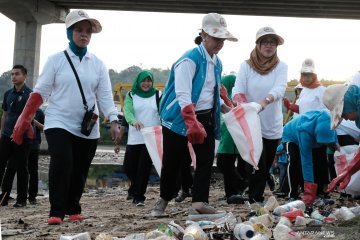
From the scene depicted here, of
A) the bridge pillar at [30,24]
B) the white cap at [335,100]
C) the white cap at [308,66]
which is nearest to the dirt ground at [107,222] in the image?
the white cap at [335,100]

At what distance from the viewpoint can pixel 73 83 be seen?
5.50 meters

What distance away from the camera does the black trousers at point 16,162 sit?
25.8ft

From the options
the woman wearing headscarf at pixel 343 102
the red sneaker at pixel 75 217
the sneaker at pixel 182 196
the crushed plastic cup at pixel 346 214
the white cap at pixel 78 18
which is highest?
the white cap at pixel 78 18

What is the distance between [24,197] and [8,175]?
0.34 m

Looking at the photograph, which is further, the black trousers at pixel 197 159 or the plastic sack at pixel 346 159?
the plastic sack at pixel 346 159

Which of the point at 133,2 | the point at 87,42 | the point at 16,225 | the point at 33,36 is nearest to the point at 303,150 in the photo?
the point at 87,42

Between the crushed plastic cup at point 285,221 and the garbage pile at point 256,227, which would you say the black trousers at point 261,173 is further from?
the crushed plastic cup at point 285,221

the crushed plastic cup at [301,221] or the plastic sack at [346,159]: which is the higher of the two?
the plastic sack at [346,159]

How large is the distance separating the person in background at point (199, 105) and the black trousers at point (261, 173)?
0.96 meters

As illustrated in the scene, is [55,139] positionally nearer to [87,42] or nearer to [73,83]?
[73,83]

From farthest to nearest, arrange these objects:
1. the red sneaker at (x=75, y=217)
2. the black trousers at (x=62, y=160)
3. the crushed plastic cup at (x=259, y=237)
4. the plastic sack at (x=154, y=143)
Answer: the plastic sack at (x=154, y=143) → the red sneaker at (x=75, y=217) → the black trousers at (x=62, y=160) → the crushed plastic cup at (x=259, y=237)

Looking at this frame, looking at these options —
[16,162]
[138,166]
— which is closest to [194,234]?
[138,166]

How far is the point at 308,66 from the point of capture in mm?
8344

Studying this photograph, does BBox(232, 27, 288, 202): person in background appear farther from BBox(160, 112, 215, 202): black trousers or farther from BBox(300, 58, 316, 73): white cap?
BBox(300, 58, 316, 73): white cap
